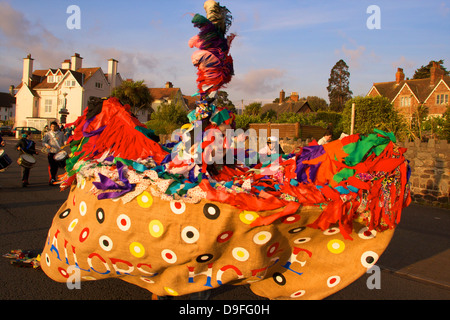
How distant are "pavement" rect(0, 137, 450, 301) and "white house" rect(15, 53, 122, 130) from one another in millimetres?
42952

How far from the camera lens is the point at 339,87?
71.3m

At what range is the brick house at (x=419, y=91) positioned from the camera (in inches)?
1811

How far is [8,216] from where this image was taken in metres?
6.82

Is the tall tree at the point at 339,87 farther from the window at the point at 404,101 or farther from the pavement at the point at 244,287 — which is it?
the pavement at the point at 244,287

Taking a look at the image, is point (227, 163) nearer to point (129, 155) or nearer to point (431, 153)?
point (129, 155)

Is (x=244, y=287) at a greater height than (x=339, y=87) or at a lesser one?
lesser

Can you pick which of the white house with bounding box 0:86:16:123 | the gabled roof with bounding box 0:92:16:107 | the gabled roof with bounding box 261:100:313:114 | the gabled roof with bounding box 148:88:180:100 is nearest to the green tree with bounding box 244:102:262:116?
the gabled roof with bounding box 261:100:313:114

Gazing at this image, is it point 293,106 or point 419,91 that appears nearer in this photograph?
point 419,91

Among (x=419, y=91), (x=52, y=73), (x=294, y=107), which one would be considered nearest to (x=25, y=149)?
(x=52, y=73)

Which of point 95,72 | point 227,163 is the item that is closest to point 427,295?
point 227,163

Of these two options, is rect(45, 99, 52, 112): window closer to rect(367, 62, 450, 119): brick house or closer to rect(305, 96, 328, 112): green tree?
rect(367, 62, 450, 119): brick house

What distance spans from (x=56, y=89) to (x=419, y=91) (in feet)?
170

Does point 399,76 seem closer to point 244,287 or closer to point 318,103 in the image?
point 318,103
